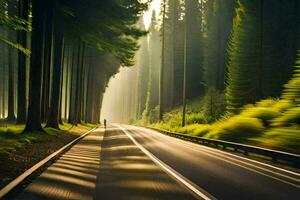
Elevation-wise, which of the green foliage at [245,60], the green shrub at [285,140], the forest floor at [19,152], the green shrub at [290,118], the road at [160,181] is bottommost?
the road at [160,181]

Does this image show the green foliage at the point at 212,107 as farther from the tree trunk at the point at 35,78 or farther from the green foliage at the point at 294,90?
the tree trunk at the point at 35,78

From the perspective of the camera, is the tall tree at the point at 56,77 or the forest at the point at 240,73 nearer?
the forest at the point at 240,73

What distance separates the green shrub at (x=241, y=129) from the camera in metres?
24.7

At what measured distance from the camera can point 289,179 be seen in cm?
1256

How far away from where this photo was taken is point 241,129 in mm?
25859

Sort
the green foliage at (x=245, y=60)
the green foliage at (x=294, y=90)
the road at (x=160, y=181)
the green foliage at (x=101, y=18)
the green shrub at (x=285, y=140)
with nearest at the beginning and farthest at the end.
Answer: the road at (x=160, y=181) < the green shrub at (x=285, y=140) < the green foliage at (x=294, y=90) < the green foliage at (x=101, y=18) < the green foliage at (x=245, y=60)

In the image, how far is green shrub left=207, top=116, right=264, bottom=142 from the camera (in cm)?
2470

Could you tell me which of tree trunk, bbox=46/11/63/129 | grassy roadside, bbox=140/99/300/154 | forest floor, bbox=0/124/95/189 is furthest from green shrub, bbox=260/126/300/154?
tree trunk, bbox=46/11/63/129

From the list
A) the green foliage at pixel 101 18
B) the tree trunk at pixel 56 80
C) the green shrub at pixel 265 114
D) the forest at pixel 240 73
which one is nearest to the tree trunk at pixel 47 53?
the tree trunk at pixel 56 80

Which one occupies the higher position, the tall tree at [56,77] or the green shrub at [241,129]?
the tall tree at [56,77]

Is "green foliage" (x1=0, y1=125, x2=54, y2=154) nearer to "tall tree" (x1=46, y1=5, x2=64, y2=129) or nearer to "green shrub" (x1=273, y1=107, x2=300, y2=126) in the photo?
"tall tree" (x1=46, y1=5, x2=64, y2=129)

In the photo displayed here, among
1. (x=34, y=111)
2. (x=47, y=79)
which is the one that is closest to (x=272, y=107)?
(x=34, y=111)

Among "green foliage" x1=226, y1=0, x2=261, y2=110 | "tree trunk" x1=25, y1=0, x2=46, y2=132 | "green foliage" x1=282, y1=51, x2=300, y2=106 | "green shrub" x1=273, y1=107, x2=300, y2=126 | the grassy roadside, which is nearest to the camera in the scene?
the grassy roadside

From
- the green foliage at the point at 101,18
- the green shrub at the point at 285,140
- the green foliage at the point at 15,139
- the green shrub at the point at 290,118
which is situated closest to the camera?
the green foliage at the point at 15,139
